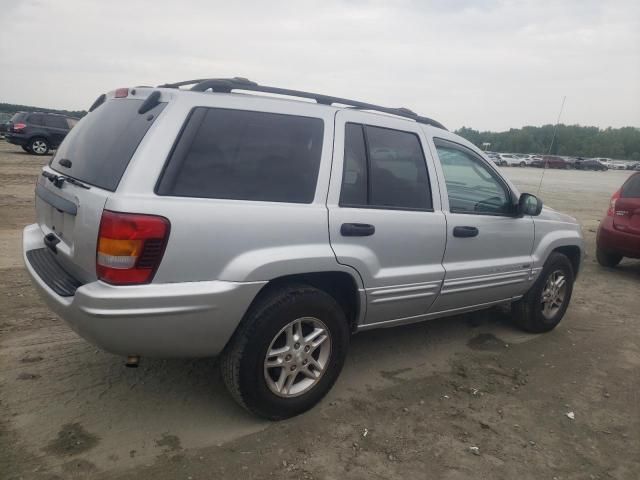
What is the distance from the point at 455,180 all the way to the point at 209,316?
82.2 inches

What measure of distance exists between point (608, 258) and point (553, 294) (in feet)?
11.6

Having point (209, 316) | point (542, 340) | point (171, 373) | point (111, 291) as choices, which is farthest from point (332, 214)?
point (542, 340)

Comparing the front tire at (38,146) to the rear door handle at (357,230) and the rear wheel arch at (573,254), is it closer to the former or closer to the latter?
the rear wheel arch at (573,254)

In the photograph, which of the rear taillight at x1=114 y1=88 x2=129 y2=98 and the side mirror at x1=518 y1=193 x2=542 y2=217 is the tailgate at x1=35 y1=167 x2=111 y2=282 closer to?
the rear taillight at x1=114 y1=88 x2=129 y2=98

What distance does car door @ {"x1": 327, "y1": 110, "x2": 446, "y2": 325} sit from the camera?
2951 mm

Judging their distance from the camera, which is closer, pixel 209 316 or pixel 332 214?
pixel 209 316

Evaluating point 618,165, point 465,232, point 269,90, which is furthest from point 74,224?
point 618,165

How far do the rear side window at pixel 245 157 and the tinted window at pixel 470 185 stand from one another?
114 cm

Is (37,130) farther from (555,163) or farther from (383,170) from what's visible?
(555,163)

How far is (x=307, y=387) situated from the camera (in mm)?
2971

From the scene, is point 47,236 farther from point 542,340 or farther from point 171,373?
point 542,340

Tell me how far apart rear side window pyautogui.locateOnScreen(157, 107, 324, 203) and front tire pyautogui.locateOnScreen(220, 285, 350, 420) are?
0.57 meters

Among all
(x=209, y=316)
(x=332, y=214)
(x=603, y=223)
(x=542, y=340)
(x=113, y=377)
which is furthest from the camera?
(x=603, y=223)

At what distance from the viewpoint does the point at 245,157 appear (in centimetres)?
264
